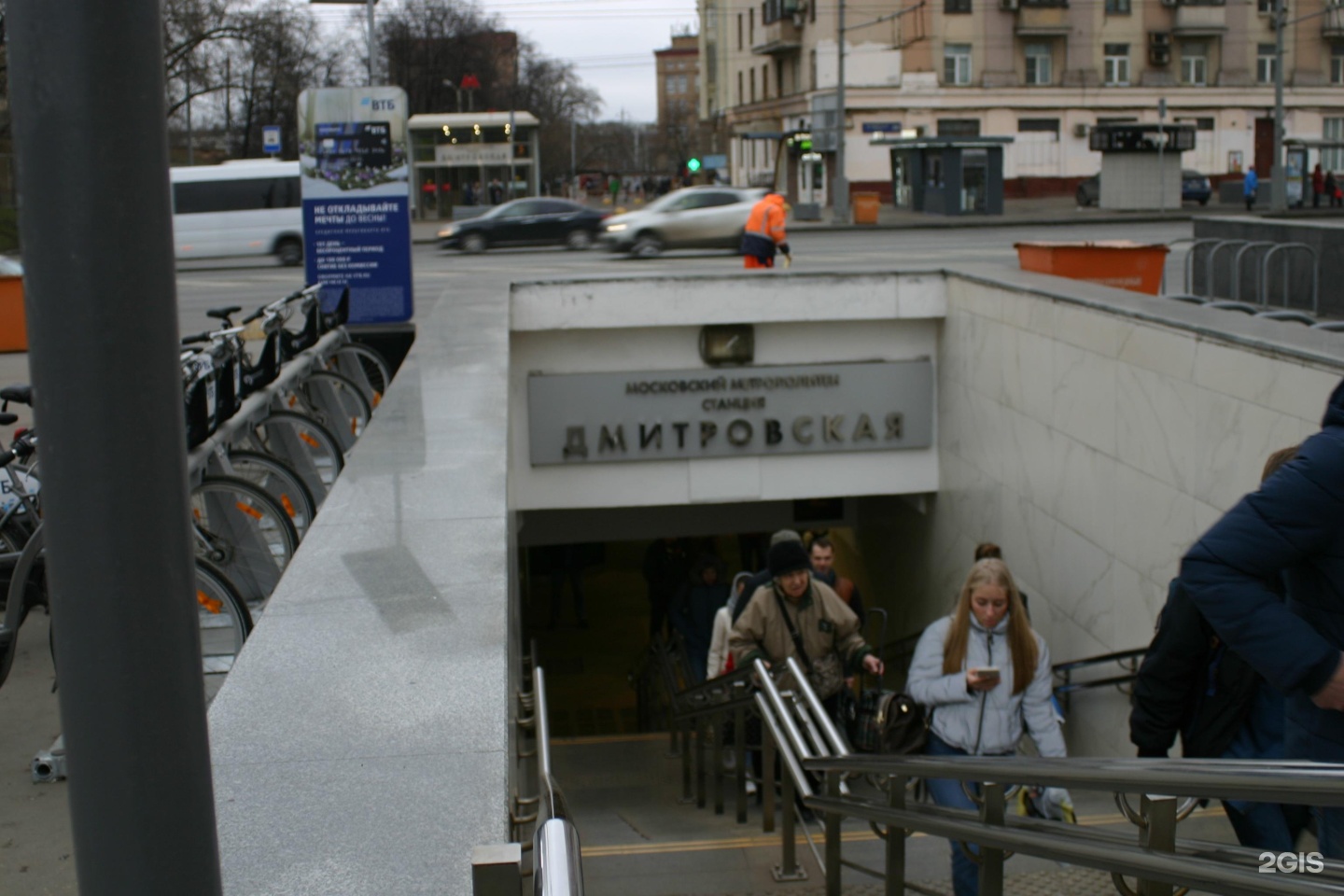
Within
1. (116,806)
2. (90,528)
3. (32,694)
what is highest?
(90,528)

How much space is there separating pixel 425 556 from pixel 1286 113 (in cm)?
5522

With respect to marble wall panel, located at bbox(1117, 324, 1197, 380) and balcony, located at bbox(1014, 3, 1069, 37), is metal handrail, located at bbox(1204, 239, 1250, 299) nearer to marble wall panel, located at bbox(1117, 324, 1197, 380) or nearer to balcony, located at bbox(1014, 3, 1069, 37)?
marble wall panel, located at bbox(1117, 324, 1197, 380)

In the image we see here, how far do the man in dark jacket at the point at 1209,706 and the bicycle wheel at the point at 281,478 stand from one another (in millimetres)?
4280

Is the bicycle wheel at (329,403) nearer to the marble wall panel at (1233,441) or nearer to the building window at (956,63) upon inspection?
the marble wall panel at (1233,441)

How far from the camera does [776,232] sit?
59.5ft

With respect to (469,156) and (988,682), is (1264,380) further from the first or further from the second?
(469,156)

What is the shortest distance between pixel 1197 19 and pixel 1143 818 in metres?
54.9

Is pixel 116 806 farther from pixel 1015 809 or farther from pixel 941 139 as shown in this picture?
pixel 941 139

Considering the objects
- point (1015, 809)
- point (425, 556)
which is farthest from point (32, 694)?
point (1015, 809)

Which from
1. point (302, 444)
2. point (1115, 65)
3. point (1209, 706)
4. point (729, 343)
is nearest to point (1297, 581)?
point (1209, 706)

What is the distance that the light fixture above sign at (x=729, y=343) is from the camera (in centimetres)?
1442

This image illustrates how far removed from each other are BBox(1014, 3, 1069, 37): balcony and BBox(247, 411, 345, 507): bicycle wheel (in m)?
47.6

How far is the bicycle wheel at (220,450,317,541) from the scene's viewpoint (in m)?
7.12

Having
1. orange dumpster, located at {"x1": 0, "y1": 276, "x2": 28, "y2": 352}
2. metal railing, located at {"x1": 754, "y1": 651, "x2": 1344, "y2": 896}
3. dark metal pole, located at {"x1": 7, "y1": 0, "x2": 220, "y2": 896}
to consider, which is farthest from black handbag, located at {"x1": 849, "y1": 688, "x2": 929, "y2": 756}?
orange dumpster, located at {"x1": 0, "y1": 276, "x2": 28, "y2": 352}
